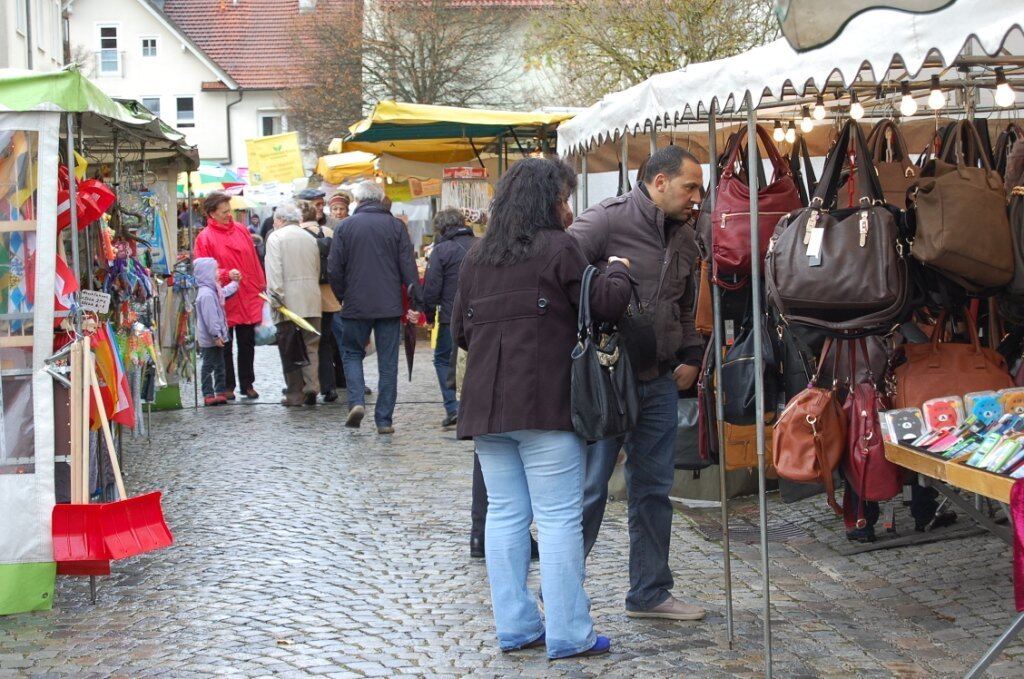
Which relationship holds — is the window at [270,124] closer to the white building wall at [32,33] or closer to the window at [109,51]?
the window at [109,51]

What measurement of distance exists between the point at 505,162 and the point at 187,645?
9.46 m

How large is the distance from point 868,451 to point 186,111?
5096cm

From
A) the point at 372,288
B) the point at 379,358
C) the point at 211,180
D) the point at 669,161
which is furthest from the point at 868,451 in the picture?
the point at 211,180

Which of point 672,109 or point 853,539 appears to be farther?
point 853,539

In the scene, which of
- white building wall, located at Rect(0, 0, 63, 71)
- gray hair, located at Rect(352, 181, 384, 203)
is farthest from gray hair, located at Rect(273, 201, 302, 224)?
white building wall, located at Rect(0, 0, 63, 71)

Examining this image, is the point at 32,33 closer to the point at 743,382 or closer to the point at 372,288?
the point at 372,288

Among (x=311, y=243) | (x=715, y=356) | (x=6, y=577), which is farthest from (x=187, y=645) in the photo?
(x=311, y=243)

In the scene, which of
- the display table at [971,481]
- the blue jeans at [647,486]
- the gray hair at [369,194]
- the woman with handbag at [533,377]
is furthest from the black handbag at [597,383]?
the gray hair at [369,194]

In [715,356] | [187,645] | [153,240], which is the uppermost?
[153,240]

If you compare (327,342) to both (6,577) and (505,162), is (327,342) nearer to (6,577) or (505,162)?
(505,162)

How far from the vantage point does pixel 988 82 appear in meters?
5.95

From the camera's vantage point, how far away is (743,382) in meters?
5.80

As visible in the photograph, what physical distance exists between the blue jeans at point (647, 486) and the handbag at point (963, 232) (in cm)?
117

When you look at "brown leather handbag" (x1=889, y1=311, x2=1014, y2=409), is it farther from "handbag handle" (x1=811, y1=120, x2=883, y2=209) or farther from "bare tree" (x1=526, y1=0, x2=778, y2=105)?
"bare tree" (x1=526, y1=0, x2=778, y2=105)
